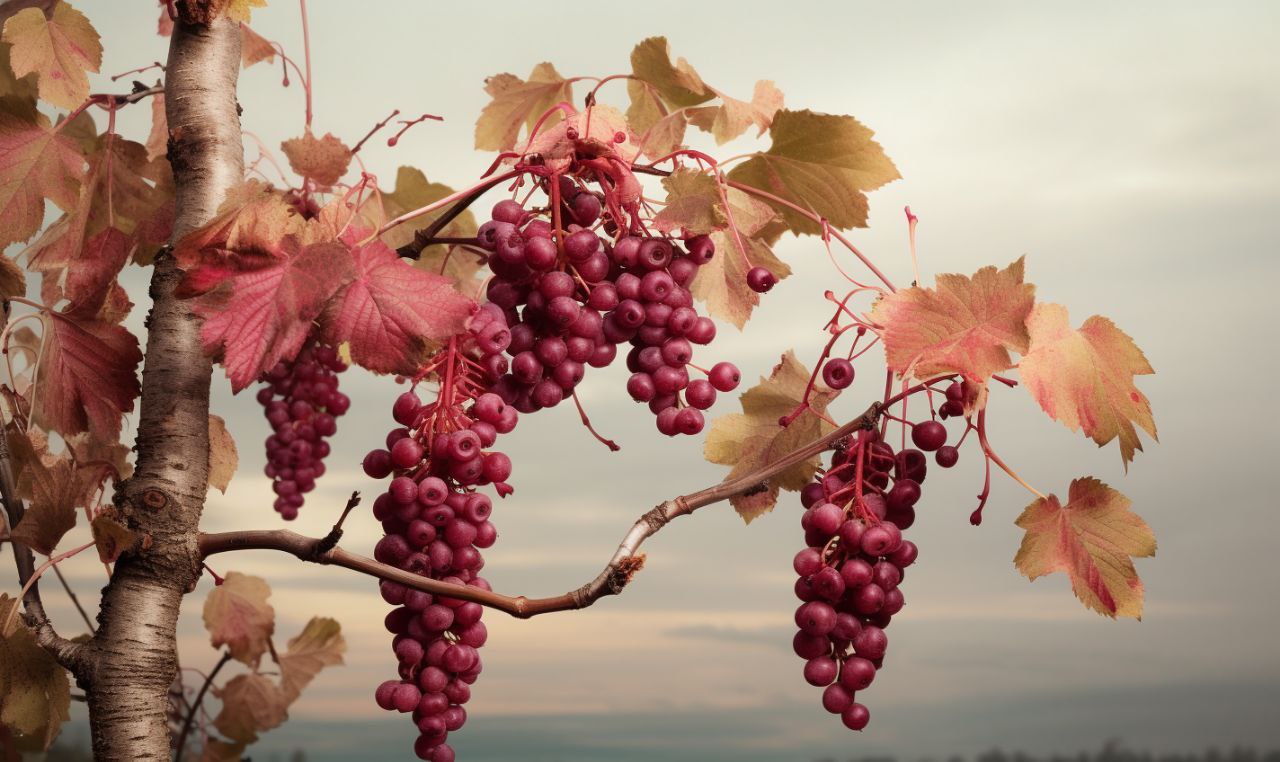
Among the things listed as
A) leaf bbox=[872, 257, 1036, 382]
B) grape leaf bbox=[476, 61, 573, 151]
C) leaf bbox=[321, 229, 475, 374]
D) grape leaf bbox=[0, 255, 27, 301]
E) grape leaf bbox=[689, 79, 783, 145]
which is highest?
grape leaf bbox=[476, 61, 573, 151]

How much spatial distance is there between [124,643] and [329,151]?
57cm

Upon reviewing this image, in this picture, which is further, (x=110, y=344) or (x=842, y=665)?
(x=110, y=344)

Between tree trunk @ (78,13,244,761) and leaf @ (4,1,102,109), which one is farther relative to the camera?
leaf @ (4,1,102,109)

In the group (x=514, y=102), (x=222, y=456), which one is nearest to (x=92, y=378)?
(x=222, y=456)

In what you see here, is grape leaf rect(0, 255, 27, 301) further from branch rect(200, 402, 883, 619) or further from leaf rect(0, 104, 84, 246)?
branch rect(200, 402, 883, 619)

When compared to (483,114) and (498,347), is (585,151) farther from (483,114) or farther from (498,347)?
(483,114)

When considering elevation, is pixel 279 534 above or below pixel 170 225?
below

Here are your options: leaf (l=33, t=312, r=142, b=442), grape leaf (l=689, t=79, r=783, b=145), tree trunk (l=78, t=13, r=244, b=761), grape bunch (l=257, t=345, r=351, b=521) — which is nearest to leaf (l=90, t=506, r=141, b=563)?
tree trunk (l=78, t=13, r=244, b=761)

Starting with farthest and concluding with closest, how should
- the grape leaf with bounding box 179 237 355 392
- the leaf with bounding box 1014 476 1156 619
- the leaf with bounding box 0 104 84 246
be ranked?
the leaf with bounding box 0 104 84 246 < the leaf with bounding box 1014 476 1156 619 < the grape leaf with bounding box 179 237 355 392

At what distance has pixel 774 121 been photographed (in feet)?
4.04

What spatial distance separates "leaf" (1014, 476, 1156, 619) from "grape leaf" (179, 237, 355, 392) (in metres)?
0.70

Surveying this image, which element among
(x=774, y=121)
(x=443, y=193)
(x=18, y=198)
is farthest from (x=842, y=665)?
(x=18, y=198)

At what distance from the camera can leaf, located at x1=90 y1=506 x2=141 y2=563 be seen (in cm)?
121

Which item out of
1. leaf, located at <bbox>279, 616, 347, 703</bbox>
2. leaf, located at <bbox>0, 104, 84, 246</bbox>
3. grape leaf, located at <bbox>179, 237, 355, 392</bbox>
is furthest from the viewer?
leaf, located at <bbox>279, 616, 347, 703</bbox>
